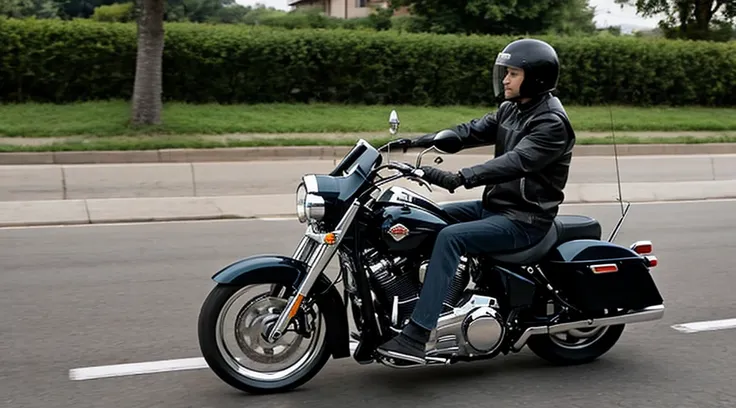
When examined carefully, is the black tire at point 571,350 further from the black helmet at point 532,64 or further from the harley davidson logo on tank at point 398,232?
the black helmet at point 532,64

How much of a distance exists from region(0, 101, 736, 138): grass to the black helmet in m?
11.6

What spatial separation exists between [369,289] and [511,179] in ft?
3.12

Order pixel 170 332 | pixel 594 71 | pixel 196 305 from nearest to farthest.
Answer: pixel 170 332 → pixel 196 305 → pixel 594 71

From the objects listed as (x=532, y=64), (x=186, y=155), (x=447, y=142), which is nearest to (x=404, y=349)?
(x=447, y=142)

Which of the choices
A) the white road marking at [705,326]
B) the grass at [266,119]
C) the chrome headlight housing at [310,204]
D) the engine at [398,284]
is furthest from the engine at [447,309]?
the grass at [266,119]

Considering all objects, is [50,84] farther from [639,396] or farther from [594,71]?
[639,396]

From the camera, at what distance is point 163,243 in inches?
376

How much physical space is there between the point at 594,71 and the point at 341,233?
19990 mm

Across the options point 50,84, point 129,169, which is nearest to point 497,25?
point 50,84

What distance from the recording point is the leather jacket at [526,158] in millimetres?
4680

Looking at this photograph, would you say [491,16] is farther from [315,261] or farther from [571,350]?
[315,261]

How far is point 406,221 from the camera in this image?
4637 mm

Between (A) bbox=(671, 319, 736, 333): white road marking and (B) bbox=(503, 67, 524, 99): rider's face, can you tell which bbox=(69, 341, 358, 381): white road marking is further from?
(A) bbox=(671, 319, 736, 333): white road marking

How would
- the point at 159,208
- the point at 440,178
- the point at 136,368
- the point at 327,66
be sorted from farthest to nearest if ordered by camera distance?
the point at 327,66, the point at 159,208, the point at 136,368, the point at 440,178
